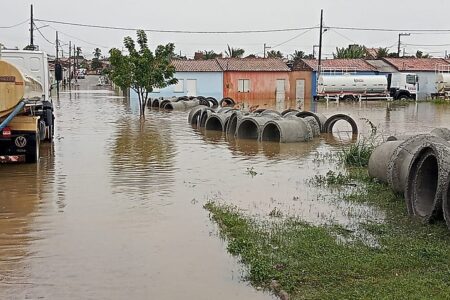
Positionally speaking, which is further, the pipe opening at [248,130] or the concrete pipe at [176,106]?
the concrete pipe at [176,106]

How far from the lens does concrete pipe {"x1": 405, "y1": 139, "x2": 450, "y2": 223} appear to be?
27.0 feet

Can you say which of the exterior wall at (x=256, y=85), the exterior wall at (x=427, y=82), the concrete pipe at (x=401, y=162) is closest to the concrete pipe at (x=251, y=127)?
the concrete pipe at (x=401, y=162)

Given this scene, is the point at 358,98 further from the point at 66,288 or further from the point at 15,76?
the point at 66,288

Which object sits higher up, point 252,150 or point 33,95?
point 33,95

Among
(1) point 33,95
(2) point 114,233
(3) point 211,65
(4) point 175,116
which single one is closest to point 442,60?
(3) point 211,65

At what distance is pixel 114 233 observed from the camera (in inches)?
315

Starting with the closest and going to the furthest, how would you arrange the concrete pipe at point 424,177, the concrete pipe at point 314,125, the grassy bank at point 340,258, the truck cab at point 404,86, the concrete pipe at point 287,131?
the grassy bank at point 340,258
the concrete pipe at point 424,177
the concrete pipe at point 287,131
the concrete pipe at point 314,125
the truck cab at point 404,86

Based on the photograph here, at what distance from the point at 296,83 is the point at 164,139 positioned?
1469 inches

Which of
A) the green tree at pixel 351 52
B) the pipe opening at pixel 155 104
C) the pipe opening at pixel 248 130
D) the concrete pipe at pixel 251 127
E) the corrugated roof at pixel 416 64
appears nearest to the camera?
the concrete pipe at pixel 251 127

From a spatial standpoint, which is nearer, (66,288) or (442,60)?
(66,288)

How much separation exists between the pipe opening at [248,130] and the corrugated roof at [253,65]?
33434 mm

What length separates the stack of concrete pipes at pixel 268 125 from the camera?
19047 millimetres

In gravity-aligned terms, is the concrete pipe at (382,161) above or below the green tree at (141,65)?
below

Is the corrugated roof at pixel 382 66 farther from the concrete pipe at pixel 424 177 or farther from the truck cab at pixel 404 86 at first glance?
the concrete pipe at pixel 424 177
